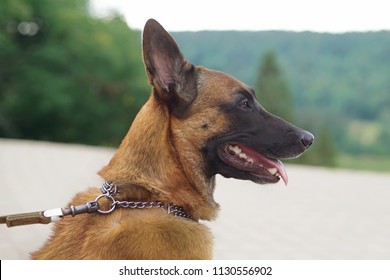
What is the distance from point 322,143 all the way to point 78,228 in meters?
14.4

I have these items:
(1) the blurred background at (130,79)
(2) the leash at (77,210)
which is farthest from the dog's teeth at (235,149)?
(1) the blurred background at (130,79)

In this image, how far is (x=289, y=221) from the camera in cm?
754

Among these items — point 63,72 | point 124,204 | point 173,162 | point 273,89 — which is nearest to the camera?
point 124,204

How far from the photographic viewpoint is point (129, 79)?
17469mm

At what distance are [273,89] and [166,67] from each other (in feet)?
47.7

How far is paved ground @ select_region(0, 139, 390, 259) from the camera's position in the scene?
18.3 feet

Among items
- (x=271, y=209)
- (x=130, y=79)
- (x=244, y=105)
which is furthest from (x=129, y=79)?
(x=244, y=105)

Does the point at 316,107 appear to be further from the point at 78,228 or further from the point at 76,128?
the point at 78,228

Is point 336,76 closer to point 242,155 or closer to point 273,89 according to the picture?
point 273,89

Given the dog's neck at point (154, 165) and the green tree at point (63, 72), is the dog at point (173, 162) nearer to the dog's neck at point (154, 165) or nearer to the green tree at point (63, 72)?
the dog's neck at point (154, 165)

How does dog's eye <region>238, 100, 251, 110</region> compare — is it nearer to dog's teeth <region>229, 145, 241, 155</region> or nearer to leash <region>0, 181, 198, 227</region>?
dog's teeth <region>229, 145, 241, 155</region>

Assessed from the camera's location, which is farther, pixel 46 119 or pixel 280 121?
pixel 46 119

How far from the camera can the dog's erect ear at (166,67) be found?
2.53 m
